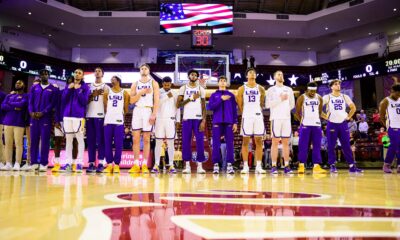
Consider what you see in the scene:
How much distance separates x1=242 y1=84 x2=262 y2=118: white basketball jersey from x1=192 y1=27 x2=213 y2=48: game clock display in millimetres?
12764

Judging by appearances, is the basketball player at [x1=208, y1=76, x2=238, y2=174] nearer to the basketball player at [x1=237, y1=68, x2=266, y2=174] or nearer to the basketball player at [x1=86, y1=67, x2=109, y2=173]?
the basketball player at [x1=237, y1=68, x2=266, y2=174]

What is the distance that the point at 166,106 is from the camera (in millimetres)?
6121

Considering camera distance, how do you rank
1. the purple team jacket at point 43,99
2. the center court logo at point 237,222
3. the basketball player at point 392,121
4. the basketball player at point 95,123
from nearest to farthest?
1. the center court logo at point 237,222
2. the basketball player at point 95,123
3. the purple team jacket at point 43,99
4. the basketball player at point 392,121

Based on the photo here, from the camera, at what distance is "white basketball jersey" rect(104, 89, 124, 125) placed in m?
5.86

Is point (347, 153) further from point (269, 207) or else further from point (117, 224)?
point (117, 224)

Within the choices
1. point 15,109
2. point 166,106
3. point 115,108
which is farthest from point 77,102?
point 15,109

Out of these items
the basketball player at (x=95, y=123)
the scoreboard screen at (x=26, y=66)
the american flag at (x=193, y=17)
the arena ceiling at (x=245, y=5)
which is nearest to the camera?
the basketball player at (x=95, y=123)

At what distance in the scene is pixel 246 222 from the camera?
1.04 meters

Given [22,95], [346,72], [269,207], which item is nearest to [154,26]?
[346,72]

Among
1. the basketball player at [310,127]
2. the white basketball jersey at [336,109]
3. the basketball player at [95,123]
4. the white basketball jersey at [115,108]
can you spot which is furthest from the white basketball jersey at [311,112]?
the basketball player at [95,123]

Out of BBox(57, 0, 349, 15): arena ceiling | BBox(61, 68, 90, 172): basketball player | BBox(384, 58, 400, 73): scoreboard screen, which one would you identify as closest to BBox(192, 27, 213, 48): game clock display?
BBox(57, 0, 349, 15): arena ceiling

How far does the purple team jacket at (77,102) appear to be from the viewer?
19.0 feet

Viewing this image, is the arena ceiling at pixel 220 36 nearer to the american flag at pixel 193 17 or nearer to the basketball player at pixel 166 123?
the american flag at pixel 193 17

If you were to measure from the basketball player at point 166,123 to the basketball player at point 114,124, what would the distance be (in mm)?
672
